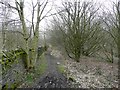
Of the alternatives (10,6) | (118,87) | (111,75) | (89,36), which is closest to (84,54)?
(89,36)

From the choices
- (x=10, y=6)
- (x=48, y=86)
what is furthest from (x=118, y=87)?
(x=10, y=6)

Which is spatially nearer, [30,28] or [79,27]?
[30,28]

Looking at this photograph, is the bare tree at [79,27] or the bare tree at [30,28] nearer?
the bare tree at [30,28]

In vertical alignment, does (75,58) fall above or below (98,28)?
below

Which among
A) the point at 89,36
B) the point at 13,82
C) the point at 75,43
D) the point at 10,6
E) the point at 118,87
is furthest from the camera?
the point at 89,36

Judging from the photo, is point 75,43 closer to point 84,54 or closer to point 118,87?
point 84,54

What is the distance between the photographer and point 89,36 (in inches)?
563

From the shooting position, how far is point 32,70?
9250mm

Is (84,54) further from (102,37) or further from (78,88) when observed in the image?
(78,88)

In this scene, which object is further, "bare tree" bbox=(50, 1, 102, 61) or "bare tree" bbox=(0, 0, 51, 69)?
"bare tree" bbox=(50, 1, 102, 61)

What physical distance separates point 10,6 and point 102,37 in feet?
32.9

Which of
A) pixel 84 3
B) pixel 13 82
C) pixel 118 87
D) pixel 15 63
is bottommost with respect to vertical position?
pixel 118 87

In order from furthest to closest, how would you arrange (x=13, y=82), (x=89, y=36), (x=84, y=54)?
(x=84, y=54) → (x=89, y=36) → (x=13, y=82)

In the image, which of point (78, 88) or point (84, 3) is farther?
point (84, 3)
